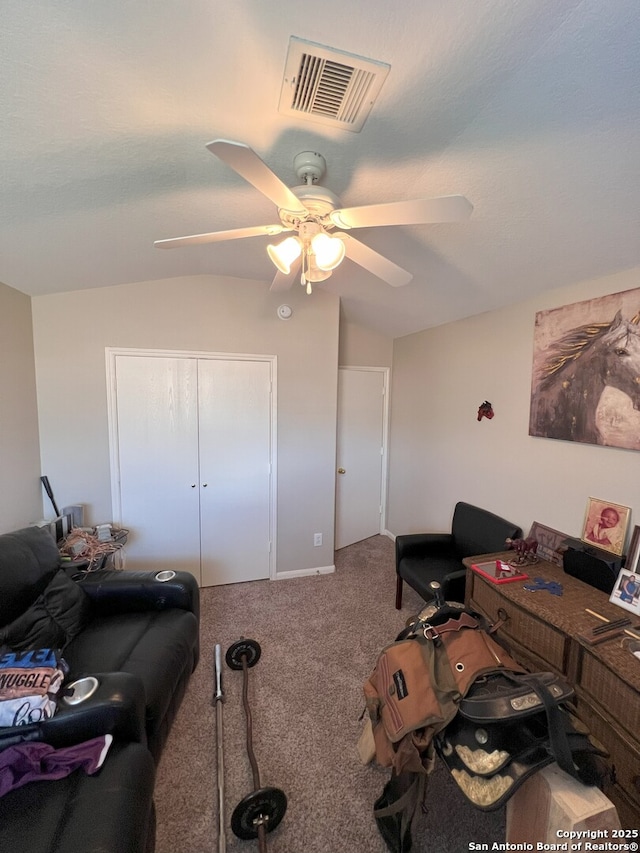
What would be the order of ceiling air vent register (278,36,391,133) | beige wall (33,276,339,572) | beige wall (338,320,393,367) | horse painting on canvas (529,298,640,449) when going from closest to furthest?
ceiling air vent register (278,36,391,133)
horse painting on canvas (529,298,640,449)
beige wall (33,276,339,572)
beige wall (338,320,393,367)

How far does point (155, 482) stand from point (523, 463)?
2798mm

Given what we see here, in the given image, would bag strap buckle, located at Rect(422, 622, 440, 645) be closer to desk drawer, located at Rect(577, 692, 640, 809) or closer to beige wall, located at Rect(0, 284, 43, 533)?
desk drawer, located at Rect(577, 692, 640, 809)

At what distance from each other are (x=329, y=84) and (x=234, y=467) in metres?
2.54

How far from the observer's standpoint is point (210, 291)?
2859 millimetres

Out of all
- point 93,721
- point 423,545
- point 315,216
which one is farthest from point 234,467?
point 315,216

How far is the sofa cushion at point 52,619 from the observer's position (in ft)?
5.12

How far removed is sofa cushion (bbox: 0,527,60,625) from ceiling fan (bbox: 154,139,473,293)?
63.6 inches

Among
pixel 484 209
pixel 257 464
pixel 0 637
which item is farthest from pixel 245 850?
pixel 484 209

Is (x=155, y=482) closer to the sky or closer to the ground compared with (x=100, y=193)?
closer to the ground

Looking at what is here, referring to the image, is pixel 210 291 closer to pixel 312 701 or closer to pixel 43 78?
pixel 43 78

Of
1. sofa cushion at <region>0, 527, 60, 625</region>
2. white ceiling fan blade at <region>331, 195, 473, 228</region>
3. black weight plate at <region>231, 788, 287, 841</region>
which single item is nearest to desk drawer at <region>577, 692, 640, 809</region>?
black weight plate at <region>231, 788, 287, 841</region>

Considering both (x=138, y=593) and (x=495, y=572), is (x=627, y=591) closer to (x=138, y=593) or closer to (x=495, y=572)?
(x=495, y=572)

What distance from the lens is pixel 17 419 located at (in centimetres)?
235

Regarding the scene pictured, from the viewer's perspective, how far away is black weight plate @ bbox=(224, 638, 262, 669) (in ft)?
6.77
